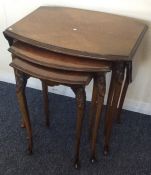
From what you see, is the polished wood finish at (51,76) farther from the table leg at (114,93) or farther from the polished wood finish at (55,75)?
the table leg at (114,93)

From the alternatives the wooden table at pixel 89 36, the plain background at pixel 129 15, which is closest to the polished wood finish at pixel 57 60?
the wooden table at pixel 89 36

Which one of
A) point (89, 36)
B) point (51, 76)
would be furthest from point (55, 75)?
point (89, 36)

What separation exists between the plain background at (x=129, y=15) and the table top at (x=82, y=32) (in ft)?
0.27

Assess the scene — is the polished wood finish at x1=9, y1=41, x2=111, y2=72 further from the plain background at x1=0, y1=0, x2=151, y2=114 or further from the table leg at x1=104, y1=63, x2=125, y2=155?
the plain background at x1=0, y1=0, x2=151, y2=114

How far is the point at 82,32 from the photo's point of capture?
3.72 ft

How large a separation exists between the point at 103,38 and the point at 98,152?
66 centimetres

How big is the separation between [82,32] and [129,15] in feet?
1.24

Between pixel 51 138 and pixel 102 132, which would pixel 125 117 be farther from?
pixel 51 138

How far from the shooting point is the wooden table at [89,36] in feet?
3.27

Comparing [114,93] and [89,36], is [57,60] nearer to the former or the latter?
[89,36]

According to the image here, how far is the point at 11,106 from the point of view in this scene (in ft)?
5.61

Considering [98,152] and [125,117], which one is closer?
[98,152]

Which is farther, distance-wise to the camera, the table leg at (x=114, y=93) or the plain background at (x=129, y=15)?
the plain background at (x=129, y=15)

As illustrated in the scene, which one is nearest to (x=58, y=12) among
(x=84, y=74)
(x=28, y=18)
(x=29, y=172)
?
(x=28, y=18)
